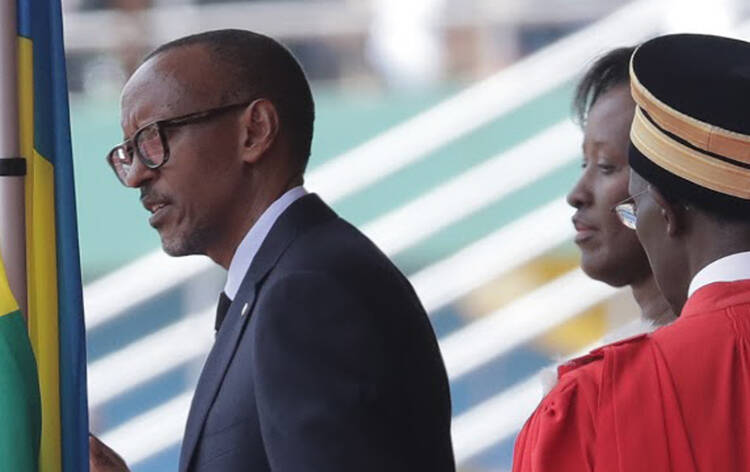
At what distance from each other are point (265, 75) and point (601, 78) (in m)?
0.63

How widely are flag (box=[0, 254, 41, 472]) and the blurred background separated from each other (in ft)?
14.1

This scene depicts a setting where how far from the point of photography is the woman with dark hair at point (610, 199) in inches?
99.6

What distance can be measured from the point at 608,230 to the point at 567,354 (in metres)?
4.06

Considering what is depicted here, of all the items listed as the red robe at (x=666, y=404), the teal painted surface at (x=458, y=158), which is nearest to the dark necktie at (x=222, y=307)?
the red robe at (x=666, y=404)

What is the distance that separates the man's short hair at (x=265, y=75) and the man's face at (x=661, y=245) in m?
0.70

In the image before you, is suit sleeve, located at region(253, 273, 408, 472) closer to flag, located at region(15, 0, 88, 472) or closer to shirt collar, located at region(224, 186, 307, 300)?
shirt collar, located at region(224, 186, 307, 300)

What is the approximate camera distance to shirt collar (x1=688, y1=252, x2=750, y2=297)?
5.48ft

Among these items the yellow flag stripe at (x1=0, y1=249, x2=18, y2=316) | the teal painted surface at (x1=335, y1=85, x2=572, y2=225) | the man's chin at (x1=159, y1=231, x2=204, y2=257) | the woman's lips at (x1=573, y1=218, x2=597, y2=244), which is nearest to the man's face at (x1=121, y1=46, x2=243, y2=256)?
the man's chin at (x1=159, y1=231, x2=204, y2=257)

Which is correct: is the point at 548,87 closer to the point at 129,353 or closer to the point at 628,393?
the point at 129,353

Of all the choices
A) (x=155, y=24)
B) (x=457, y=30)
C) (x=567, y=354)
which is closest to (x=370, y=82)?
(x=457, y=30)

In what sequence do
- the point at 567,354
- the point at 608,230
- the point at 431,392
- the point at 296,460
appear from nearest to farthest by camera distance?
the point at 296,460 < the point at 431,392 < the point at 608,230 < the point at 567,354

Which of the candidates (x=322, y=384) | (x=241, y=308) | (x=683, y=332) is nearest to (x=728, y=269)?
(x=683, y=332)

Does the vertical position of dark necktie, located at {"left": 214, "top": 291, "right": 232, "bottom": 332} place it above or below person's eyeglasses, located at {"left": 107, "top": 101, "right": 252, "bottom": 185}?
below

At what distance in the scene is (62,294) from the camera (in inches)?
89.4
